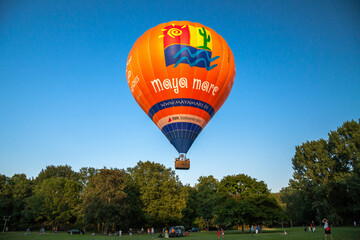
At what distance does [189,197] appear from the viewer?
65000 millimetres

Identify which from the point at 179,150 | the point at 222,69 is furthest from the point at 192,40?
the point at 179,150

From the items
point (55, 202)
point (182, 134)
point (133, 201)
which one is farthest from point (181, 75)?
point (55, 202)

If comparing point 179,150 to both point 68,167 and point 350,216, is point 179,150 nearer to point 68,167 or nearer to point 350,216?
point 350,216

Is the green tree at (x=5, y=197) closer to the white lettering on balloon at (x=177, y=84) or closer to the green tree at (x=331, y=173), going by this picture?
the white lettering on balloon at (x=177, y=84)

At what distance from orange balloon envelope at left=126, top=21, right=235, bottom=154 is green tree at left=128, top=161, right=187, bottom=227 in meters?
30.8

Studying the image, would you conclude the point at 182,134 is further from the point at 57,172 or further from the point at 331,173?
the point at 57,172

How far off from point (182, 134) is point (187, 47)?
720cm

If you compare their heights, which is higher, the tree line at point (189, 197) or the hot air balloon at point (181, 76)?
the hot air balloon at point (181, 76)

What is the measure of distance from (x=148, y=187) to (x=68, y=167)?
140 ft

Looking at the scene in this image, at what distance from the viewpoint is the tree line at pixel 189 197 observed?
136ft

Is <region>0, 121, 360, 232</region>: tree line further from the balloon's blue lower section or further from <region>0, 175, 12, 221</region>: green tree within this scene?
the balloon's blue lower section

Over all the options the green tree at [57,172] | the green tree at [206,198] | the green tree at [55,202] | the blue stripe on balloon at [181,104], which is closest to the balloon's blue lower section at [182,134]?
the blue stripe on balloon at [181,104]

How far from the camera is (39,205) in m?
53.7

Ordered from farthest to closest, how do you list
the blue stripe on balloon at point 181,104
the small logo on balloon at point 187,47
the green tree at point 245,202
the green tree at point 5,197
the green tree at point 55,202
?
the green tree at point 5,197, the green tree at point 55,202, the green tree at point 245,202, the blue stripe on balloon at point 181,104, the small logo on balloon at point 187,47
